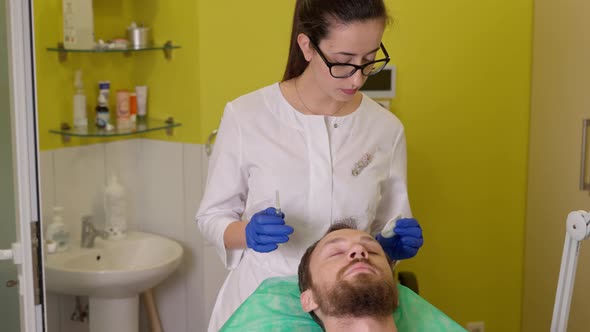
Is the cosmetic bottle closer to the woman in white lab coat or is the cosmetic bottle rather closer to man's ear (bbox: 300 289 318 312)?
the woman in white lab coat

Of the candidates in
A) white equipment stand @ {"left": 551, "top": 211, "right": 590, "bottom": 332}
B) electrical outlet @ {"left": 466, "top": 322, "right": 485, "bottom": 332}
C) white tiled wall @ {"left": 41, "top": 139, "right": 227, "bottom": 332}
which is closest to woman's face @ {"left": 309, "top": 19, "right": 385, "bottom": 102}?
white equipment stand @ {"left": 551, "top": 211, "right": 590, "bottom": 332}

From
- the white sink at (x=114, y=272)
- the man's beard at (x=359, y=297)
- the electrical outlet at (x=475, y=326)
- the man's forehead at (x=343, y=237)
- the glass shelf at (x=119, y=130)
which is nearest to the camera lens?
the man's beard at (x=359, y=297)

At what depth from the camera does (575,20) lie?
2695 millimetres

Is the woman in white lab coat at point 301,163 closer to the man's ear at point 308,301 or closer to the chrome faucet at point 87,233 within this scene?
the man's ear at point 308,301

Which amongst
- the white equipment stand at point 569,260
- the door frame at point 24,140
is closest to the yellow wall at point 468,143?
the white equipment stand at point 569,260

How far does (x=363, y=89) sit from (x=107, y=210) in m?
0.95

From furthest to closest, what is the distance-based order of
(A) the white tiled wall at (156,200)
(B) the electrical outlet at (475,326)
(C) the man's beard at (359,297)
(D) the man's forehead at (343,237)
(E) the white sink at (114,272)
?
(B) the electrical outlet at (475,326)
(A) the white tiled wall at (156,200)
(E) the white sink at (114,272)
(D) the man's forehead at (343,237)
(C) the man's beard at (359,297)

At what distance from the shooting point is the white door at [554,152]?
269cm

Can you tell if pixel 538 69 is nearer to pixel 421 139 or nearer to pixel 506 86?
pixel 506 86

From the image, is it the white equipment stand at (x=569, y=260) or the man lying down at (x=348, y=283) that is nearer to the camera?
the white equipment stand at (x=569, y=260)

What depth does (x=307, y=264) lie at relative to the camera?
180 cm

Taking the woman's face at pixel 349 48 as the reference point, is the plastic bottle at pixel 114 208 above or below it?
below

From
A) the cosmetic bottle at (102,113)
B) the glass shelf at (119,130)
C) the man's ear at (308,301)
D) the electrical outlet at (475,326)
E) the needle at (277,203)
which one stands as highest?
the cosmetic bottle at (102,113)

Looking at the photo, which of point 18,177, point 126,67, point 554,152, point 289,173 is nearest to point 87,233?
point 126,67
